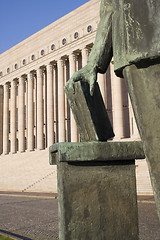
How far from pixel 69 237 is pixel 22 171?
101 ft

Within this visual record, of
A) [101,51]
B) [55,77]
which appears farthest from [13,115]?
[101,51]

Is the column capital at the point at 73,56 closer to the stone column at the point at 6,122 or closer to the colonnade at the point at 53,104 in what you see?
the colonnade at the point at 53,104

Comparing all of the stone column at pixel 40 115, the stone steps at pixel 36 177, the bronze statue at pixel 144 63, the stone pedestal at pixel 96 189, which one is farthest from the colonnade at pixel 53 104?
the bronze statue at pixel 144 63

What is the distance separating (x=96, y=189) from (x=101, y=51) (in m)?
1.41

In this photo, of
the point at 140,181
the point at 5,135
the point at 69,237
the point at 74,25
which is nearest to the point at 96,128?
the point at 69,237

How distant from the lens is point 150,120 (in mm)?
2500

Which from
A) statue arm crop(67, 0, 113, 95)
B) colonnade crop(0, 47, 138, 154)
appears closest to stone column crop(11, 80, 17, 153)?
colonnade crop(0, 47, 138, 154)

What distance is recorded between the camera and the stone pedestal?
2834mm

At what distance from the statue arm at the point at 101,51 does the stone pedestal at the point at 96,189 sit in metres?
0.69

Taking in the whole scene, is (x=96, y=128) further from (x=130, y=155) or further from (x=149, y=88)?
(x=149, y=88)

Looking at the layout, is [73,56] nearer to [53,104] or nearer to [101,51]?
[53,104]

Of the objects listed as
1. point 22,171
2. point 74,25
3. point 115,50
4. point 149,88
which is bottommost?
point 22,171

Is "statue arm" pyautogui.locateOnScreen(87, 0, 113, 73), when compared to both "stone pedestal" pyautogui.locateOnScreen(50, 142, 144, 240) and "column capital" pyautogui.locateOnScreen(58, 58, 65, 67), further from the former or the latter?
"column capital" pyautogui.locateOnScreen(58, 58, 65, 67)

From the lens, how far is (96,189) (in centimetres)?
301
